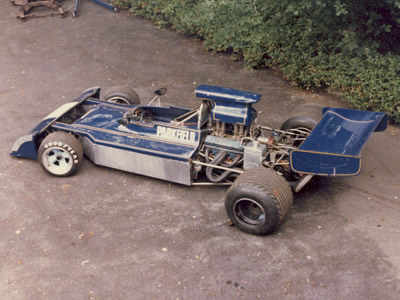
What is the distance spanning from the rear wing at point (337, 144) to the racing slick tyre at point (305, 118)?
553mm

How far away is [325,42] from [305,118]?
12.2ft

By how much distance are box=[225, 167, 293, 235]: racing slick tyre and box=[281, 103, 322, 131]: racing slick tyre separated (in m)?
1.75

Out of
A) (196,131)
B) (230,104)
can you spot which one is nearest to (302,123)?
(230,104)

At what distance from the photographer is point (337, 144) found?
23.6ft

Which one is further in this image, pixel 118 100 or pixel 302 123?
pixel 118 100

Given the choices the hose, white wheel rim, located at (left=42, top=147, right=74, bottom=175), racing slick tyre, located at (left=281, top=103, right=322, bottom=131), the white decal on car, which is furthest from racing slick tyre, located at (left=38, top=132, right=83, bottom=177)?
racing slick tyre, located at (left=281, top=103, right=322, bottom=131)

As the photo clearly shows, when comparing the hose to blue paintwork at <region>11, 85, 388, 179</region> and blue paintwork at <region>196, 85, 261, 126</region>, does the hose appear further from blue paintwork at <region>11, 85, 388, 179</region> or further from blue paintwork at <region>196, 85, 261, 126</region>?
blue paintwork at <region>196, 85, 261, 126</region>

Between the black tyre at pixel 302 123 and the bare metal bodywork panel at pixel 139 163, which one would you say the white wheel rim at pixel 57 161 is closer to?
the bare metal bodywork panel at pixel 139 163

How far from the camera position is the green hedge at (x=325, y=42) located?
32.1ft

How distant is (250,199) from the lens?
22.2ft

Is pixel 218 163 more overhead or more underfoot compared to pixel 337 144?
more underfoot

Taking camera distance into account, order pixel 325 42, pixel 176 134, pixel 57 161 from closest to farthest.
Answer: pixel 176 134
pixel 57 161
pixel 325 42

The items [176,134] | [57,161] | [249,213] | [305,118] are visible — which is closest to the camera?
[249,213]

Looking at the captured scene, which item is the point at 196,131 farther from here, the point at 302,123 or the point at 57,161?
the point at 57,161
